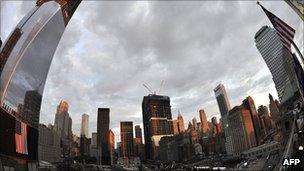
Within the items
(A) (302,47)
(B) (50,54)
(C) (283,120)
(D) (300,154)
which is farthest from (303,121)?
(B) (50,54)

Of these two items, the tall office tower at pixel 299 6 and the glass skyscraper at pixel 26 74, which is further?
the glass skyscraper at pixel 26 74

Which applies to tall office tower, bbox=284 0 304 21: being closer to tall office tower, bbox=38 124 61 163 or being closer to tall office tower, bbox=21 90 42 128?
tall office tower, bbox=21 90 42 128

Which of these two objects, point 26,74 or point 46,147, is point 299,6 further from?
point 46,147

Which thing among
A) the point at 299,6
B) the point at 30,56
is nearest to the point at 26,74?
the point at 30,56

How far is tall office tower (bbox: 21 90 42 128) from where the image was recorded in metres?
41.7

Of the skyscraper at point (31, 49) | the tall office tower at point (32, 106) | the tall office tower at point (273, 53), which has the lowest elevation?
the tall office tower at point (32, 106)

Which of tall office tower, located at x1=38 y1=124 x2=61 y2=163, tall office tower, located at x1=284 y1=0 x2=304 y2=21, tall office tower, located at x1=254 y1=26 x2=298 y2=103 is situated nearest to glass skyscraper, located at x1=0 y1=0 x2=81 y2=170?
tall office tower, located at x1=284 y1=0 x2=304 y2=21

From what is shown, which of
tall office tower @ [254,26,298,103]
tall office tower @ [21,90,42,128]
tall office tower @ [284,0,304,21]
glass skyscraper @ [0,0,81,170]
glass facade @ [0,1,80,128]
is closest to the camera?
tall office tower @ [284,0,304,21]

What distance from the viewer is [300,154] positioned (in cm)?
4916

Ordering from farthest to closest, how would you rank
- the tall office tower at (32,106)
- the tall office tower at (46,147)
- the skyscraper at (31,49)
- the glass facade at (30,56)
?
the tall office tower at (46,147) → the tall office tower at (32,106) → the glass facade at (30,56) → the skyscraper at (31,49)

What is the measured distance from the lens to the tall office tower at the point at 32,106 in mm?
41656

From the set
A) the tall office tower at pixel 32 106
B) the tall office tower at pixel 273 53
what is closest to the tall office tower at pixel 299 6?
the tall office tower at pixel 32 106

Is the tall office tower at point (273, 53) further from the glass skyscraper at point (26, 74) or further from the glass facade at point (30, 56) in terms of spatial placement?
the glass skyscraper at point (26, 74)

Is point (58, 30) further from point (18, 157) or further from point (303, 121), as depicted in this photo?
point (303, 121)
